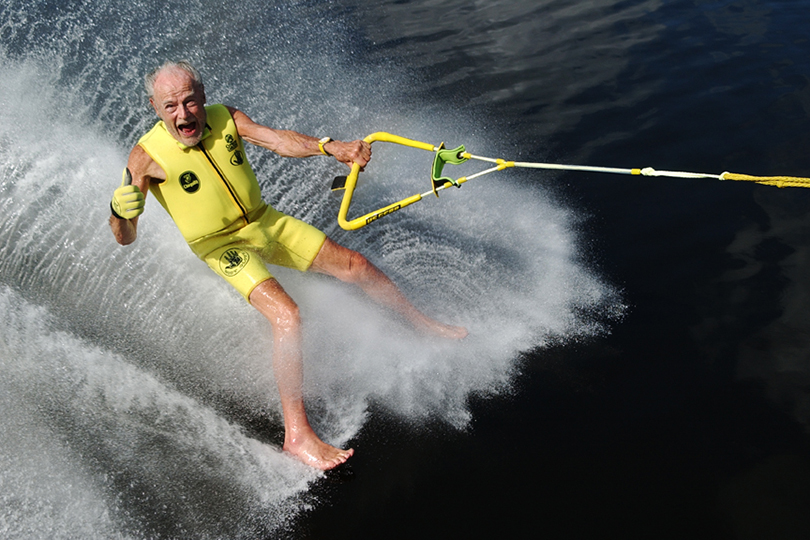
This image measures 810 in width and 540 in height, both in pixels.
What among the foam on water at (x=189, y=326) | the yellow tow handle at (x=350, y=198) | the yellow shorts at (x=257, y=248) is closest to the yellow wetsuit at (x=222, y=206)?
the yellow shorts at (x=257, y=248)

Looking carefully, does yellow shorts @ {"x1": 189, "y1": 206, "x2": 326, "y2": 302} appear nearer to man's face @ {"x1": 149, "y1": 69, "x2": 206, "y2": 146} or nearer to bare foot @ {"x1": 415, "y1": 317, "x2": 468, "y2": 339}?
man's face @ {"x1": 149, "y1": 69, "x2": 206, "y2": 146}

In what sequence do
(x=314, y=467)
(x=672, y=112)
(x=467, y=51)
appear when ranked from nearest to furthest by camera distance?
(x=314, y=467)
(x=672, y=112)
(x=467, y=51)

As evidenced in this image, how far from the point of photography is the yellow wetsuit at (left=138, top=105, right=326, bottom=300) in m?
4.05

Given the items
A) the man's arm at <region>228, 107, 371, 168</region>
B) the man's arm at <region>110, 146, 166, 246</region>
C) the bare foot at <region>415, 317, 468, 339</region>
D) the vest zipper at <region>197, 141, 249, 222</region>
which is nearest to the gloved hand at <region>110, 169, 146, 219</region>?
the man's arm at <region>110, 146, 166, 246</region>

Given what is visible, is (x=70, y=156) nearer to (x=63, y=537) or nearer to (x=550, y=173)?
(x=63, y=537)

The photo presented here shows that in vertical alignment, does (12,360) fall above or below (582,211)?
above

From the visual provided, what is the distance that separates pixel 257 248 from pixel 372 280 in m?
0.87

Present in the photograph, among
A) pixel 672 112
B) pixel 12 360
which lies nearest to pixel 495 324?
pixel 12 360

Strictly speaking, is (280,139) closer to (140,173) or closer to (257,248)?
(257,248)

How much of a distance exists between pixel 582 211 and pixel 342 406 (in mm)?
3073

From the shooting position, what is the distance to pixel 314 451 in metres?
4.05

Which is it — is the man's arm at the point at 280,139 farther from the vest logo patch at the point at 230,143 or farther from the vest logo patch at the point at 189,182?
the vest logo patch at the point at 189,182

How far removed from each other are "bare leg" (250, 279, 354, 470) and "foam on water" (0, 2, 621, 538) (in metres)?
0.14

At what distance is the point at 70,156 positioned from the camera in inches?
239
